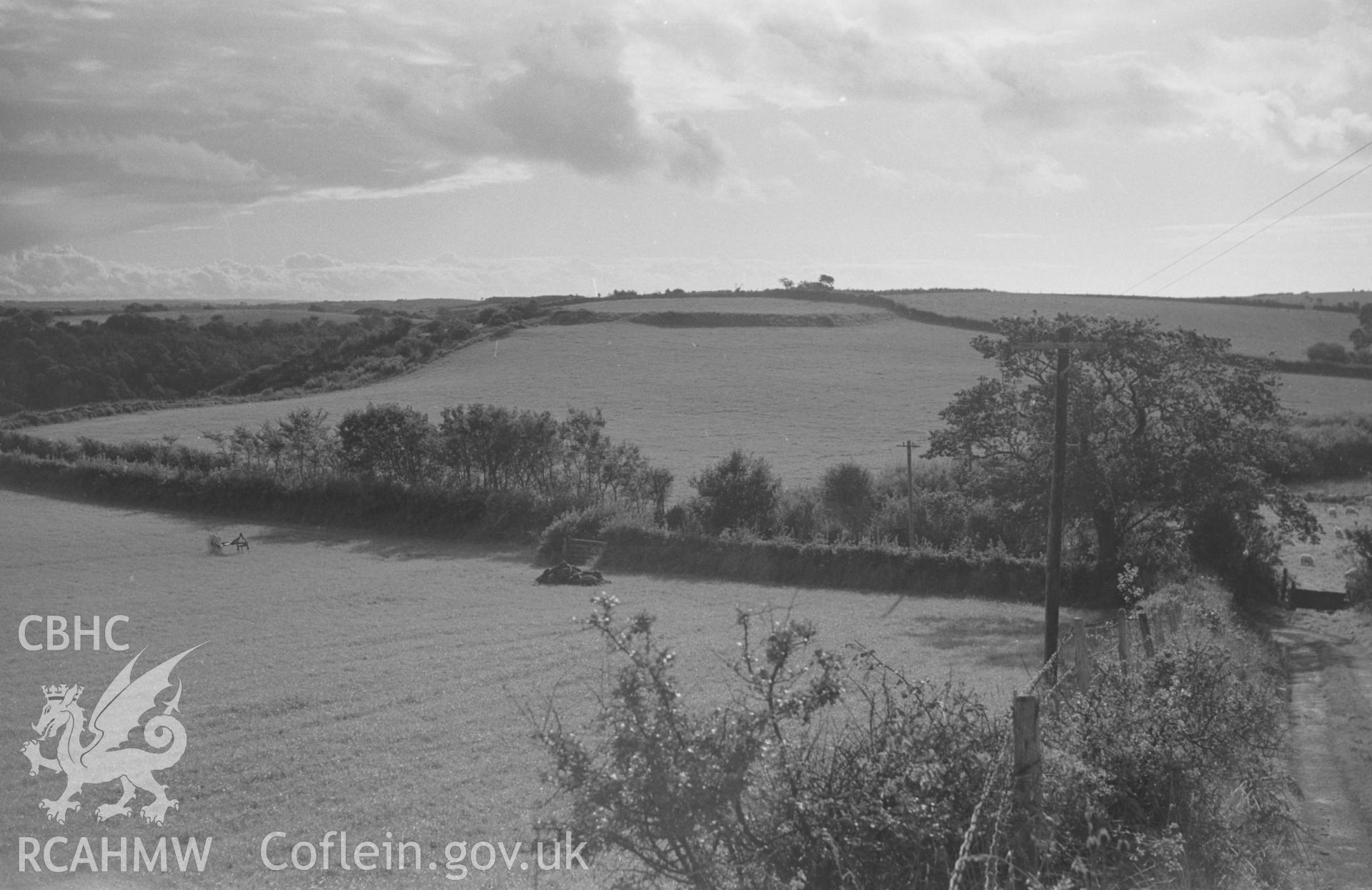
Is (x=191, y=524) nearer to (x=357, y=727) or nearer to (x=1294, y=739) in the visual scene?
(x=357, y=727)

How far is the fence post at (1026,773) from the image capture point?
5625 mm

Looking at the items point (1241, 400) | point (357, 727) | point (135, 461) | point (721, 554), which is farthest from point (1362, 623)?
point (135, 461)

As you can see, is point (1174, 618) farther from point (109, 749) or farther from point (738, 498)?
point (738, 498)

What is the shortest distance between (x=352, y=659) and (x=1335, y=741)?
48.5 feet

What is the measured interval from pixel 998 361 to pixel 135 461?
33280 millimetres

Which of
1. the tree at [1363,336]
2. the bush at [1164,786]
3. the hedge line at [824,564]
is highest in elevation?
the tree at [1363,336]

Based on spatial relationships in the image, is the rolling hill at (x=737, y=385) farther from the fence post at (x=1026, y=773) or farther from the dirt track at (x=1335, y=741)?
the fence post at (x=1026, y=773)

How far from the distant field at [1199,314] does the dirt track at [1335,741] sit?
4292 centimetres

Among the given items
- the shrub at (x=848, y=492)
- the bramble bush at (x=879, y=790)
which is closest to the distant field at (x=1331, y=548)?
the shrub at (x=848, y=492)

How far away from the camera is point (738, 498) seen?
105ft

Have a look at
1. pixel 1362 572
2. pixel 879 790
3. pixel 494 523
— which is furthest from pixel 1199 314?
pixel 879 790

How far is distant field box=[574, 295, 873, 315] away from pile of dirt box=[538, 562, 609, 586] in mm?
58469

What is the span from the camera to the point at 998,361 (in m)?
27.7

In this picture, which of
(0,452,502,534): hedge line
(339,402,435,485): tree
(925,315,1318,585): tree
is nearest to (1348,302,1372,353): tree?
(925,315,1318,585): tree
